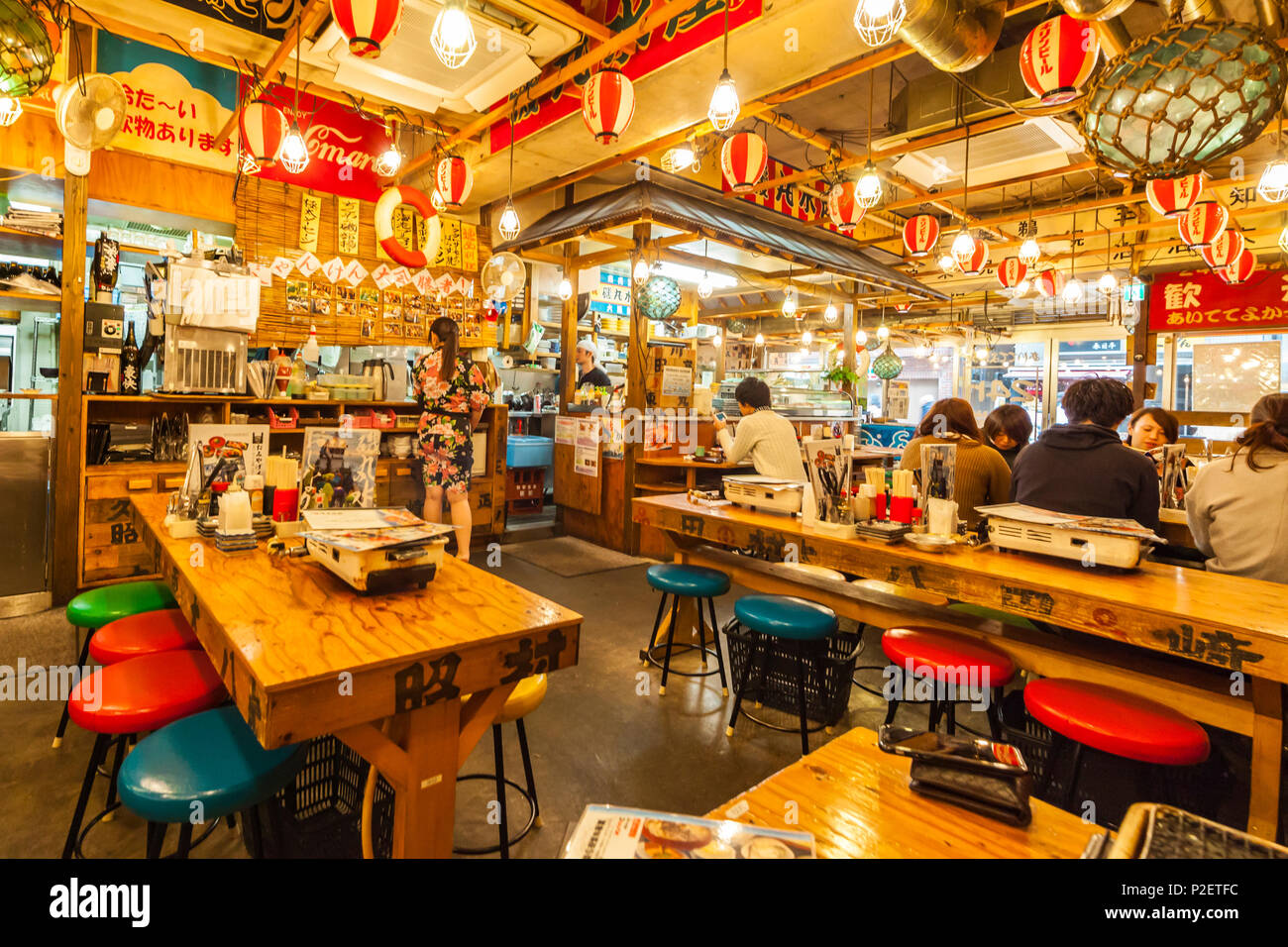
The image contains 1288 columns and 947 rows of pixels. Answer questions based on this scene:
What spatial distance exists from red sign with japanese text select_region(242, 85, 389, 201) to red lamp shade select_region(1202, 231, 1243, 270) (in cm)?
736

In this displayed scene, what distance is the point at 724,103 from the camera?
296 cm

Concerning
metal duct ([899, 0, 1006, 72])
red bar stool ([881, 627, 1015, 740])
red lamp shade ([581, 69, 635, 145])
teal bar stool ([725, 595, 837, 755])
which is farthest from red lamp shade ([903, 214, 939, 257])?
red bar stool ([881, 627, 1015, 740])

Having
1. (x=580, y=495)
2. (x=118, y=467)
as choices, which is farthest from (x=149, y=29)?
(x=580, y=495)

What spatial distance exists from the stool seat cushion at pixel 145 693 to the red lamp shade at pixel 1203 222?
6406 mm

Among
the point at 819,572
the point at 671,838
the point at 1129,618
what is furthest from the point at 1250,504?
the point at 671,838

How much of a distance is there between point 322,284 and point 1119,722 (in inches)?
249

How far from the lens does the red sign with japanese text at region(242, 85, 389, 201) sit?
5695mm

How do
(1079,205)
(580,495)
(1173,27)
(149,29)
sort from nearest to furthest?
1. (1173,27)
2. (149,29)
3. (1079,205)
4. (580,495)

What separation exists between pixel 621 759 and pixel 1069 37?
11.9ft

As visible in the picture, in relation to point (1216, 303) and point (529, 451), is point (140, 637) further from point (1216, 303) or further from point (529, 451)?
point (1216, 303)

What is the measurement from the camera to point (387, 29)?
246 cm

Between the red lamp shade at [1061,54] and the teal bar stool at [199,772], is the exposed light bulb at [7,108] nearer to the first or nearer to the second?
the teal bar stool at [199,772]
